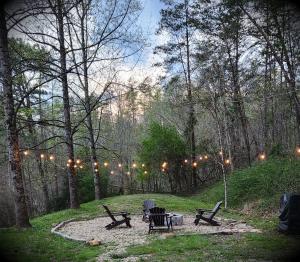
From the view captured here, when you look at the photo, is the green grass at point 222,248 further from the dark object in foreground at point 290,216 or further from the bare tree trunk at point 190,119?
the bare tree trunk at point 190,119

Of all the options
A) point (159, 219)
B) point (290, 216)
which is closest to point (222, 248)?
point (290, 216)

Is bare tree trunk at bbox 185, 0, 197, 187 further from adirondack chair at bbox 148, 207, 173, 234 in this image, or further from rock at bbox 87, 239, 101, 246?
rock at bbox 87, 239, 101, 246

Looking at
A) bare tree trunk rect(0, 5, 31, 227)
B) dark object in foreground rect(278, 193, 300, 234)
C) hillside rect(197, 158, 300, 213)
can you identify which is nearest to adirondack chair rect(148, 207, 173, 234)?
dark object in foreground rect(278, 193, 300, 234)

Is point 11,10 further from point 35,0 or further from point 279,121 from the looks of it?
point 279,121

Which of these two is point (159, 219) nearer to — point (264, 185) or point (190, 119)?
point (264, 185)

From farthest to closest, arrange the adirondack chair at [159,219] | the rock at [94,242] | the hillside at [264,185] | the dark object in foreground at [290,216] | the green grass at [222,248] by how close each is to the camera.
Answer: the hillside at [264,185]
the adirondack chair at [159,219]
the dark object in foreground at [290,216]
the rock at [94,242]
the green grass at [222,248]

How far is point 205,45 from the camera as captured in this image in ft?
75.6

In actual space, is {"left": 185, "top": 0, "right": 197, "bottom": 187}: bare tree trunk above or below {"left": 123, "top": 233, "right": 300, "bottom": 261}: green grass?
above

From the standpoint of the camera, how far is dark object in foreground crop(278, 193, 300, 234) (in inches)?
358

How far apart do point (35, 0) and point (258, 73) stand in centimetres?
1835

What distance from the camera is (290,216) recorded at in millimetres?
9227

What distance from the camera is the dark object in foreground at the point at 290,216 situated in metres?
9.09

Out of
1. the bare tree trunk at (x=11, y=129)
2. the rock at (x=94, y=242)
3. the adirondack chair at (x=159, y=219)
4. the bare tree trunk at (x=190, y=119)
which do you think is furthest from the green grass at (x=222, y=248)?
the bare tree trunk at (x=190, y=119)

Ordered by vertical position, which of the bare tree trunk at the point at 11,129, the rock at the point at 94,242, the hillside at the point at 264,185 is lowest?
the rock at the point at 94,242
